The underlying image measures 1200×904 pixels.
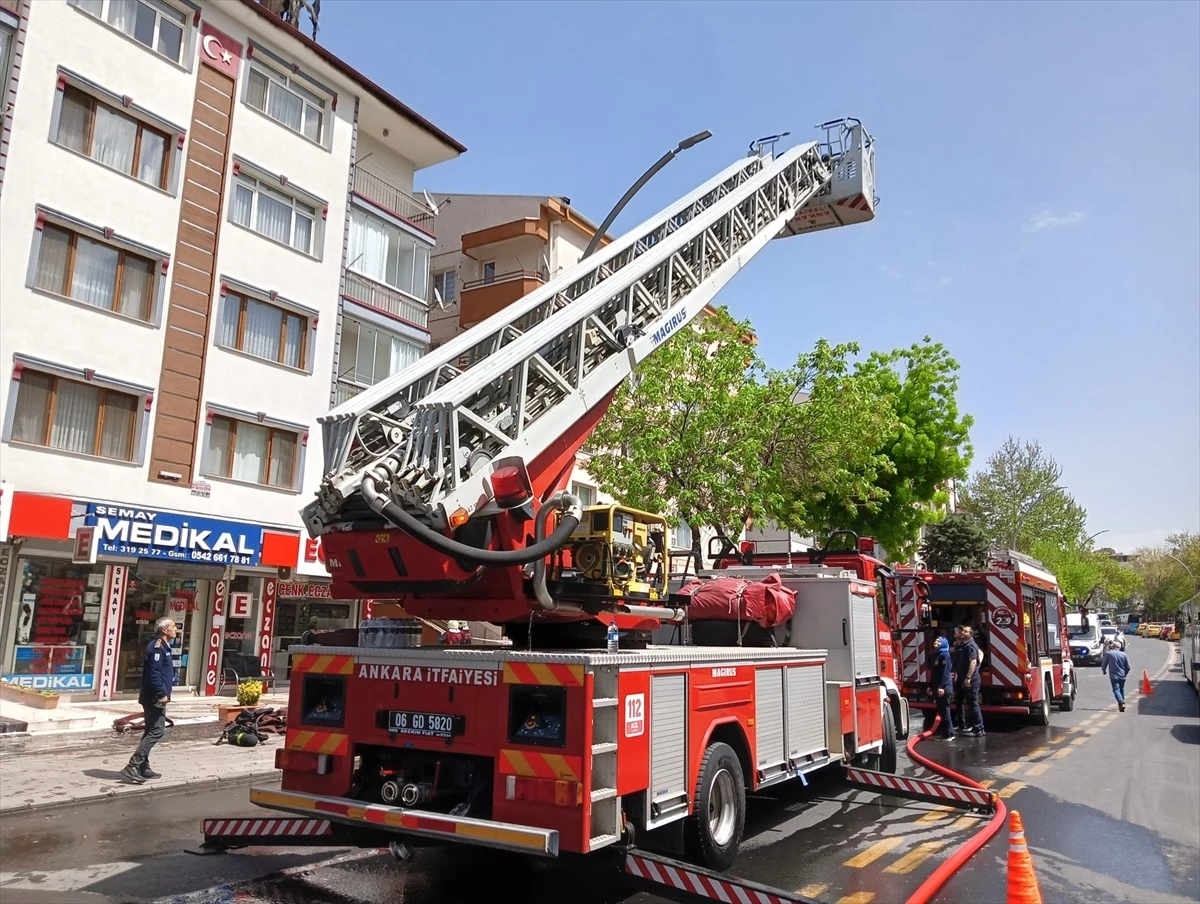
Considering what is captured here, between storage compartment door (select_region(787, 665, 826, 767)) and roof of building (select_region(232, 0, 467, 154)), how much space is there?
60.0 ft

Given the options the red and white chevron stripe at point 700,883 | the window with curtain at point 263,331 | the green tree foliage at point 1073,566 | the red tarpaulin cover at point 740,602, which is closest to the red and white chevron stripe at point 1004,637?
the red tarpaulin cover at point 740,602

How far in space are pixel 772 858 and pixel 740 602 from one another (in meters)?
2.54

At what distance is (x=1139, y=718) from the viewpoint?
18.0 m

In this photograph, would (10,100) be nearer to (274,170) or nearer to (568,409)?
(274,170)

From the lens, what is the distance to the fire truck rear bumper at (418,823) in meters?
5.03

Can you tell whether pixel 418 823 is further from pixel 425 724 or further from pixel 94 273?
pixel 94 273

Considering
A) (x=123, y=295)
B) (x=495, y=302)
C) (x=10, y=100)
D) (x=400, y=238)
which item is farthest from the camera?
(x=495, y=302)

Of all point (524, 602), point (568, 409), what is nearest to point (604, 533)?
point (524, 602)

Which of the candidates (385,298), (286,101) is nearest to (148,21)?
(286,101)

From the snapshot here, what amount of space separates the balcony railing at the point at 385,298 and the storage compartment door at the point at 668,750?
58.2ft

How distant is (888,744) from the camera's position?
1045 cm

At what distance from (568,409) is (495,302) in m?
20.8

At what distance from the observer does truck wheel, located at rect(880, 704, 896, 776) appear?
1028cm

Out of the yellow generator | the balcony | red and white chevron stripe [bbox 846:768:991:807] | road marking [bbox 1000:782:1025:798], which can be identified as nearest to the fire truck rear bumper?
the yellow generator
